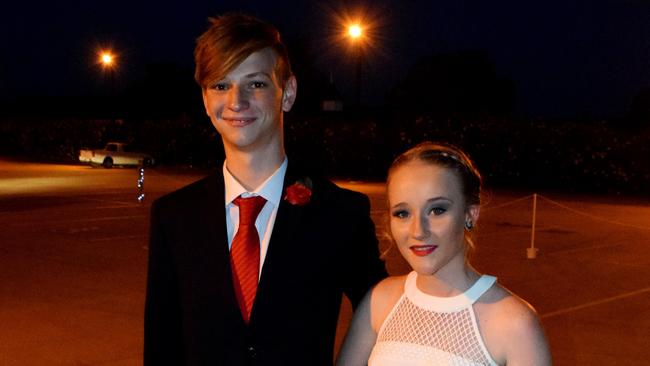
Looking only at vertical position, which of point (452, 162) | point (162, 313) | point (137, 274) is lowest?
point (137, 274)

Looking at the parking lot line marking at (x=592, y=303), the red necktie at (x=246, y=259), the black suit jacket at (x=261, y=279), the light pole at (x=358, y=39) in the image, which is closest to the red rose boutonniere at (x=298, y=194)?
the black suit jacket at (x=261, y=279)

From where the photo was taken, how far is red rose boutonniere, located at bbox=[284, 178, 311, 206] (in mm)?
2541

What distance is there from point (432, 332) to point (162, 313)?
86 cm

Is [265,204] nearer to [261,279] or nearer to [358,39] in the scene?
[261,279]

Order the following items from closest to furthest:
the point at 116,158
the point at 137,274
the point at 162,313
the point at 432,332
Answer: the point at 432,332 → the point at 162,313 → the point at 137,274 → the point at 116,158

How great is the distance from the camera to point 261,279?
8.11 ft

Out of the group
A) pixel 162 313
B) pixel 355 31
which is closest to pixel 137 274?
pixel 162 313

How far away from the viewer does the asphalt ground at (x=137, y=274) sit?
7.43 m

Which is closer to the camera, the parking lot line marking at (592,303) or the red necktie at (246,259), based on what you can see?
the red necktie at (246,259)

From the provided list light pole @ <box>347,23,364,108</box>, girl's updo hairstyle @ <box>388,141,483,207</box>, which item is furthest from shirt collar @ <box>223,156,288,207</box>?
light pole @ <box>347,23,364,108</box>

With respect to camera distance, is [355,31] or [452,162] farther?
[355,31]

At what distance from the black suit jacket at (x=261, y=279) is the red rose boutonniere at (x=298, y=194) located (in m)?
0.02

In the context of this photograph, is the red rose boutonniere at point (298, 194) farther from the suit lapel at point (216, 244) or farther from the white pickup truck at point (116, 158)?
the white pickup truck at point (116, 158)

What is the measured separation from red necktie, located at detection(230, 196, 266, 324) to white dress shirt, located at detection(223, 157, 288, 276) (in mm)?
49
